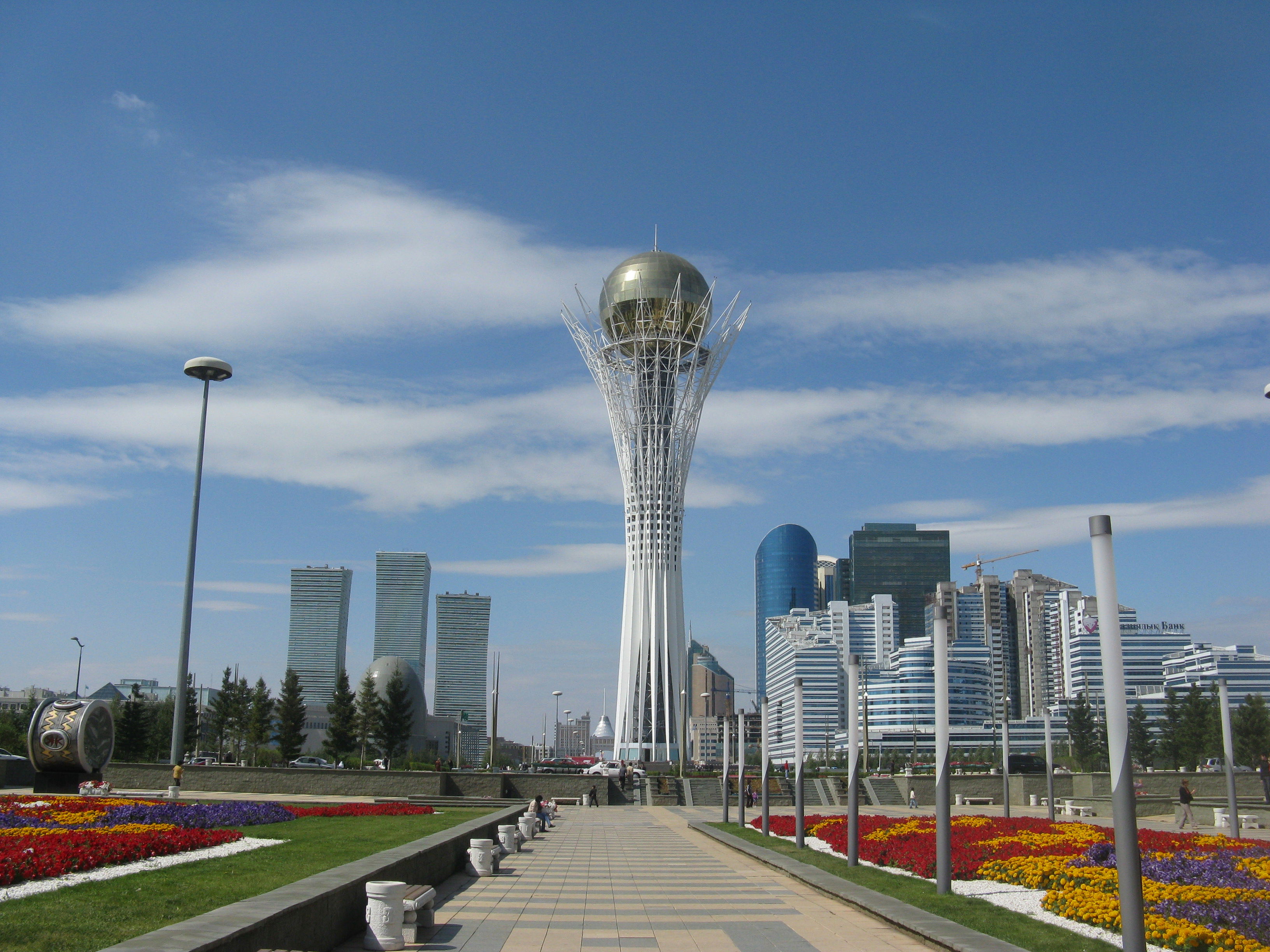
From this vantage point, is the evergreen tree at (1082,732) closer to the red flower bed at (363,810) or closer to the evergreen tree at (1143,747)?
the evergreen tree at (1143,747)

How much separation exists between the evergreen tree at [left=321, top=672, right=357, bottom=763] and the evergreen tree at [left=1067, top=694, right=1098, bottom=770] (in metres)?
46.4

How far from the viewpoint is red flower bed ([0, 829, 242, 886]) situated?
990 centimetres

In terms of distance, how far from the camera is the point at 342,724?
61406 millimetres

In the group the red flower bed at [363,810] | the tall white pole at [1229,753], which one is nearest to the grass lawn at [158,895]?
the red flower bed at [363,810]

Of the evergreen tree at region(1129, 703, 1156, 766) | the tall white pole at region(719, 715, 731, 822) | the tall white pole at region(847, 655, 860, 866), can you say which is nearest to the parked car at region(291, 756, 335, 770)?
the tall white pole at region(719, 715, 731, 822)

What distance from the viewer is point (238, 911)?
7.41 m

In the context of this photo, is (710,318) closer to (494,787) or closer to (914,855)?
(494,787)

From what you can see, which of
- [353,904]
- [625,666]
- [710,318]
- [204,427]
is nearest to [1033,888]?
[353,904]

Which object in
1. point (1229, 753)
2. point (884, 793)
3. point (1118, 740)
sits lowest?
point (884, 793)

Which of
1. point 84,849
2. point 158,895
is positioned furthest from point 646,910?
point 84,849

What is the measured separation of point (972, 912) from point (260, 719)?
2229 inches

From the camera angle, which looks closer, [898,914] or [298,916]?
[298,916]

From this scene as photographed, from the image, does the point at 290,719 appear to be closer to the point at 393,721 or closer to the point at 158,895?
the point at 393,721

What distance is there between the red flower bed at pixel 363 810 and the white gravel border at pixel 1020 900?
1160 centimetres
